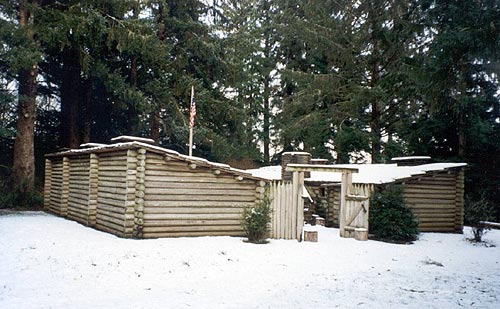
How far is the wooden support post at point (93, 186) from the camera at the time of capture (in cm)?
1445

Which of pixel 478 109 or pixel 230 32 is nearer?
pixel 478 109

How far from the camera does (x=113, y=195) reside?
43.3ft

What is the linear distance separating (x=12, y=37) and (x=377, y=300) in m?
17.8

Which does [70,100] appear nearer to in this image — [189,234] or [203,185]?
[203,185]

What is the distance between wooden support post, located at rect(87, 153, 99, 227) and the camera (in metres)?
14.5

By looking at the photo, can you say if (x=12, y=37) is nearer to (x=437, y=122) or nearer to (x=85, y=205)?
(x=85, y=205)

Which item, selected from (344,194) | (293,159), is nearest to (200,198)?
(344,194)

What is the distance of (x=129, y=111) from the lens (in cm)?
2450

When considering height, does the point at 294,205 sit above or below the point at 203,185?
below

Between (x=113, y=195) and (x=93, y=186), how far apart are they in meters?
1.78

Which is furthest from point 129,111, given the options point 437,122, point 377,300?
point 377,300

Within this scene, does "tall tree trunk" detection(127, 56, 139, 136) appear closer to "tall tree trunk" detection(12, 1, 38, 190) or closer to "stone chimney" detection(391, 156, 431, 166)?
"tall tree trunk" detection(12, 1, 38, 190)

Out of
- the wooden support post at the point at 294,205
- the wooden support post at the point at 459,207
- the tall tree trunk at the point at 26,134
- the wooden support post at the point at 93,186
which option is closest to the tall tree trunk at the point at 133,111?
the tall tree trunk at the point at 26,134

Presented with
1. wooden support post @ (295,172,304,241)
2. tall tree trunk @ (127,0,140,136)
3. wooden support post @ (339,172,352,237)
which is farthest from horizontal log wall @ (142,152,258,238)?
tall tree trunk @ (127,0,140,136)
